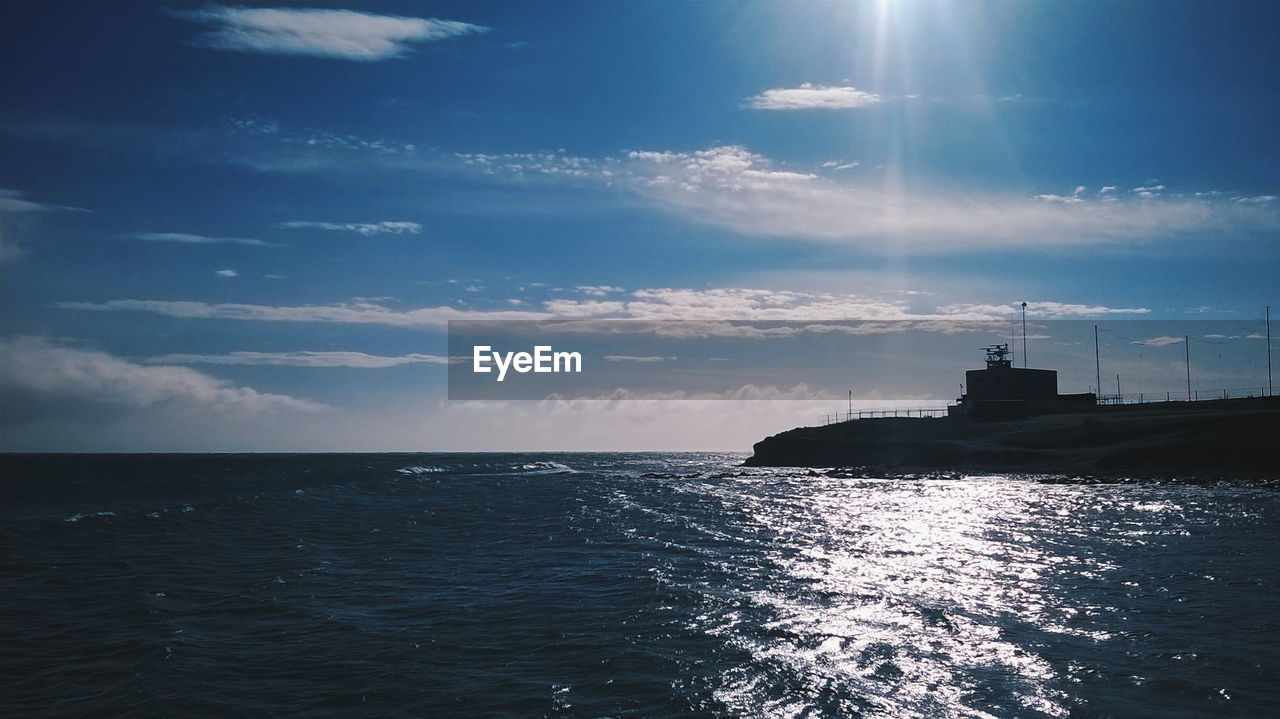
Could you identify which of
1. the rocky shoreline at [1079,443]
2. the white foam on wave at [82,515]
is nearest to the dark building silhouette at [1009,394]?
the rocky shoreline at [1079,443]

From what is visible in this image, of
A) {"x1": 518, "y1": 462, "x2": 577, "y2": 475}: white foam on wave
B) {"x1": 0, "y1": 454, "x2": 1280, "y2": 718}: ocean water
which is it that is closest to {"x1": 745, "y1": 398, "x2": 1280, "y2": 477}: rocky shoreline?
{"x1": 0, "y1": 454, "x2": 1280, "y2": 718}: ocean water

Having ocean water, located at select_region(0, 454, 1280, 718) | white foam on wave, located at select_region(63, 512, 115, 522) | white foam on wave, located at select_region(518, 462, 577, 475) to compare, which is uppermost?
ocean water, located at select_region(0, 454, 1280, 718)

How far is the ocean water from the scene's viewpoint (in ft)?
40.5

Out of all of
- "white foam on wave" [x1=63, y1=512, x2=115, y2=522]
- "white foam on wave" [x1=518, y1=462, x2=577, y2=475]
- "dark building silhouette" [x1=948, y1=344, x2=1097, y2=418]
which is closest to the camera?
"white foam on wave" [x1=63, y1=512, x2=115, y2=522]

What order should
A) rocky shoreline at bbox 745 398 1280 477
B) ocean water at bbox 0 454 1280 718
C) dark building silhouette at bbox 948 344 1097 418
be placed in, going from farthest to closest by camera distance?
dark building silhouette at bbox 948 344 1097 418, rocky shoreline at bbox 745 398 1280 477, ocean water at bbox 0 454 1280 718

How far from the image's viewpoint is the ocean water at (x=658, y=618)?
12359 millimetres

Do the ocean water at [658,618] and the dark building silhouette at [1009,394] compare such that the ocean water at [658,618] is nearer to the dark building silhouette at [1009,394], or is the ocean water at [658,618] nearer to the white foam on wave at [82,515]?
the white foam on wave at [82,515]

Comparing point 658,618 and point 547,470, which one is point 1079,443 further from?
point 547,470

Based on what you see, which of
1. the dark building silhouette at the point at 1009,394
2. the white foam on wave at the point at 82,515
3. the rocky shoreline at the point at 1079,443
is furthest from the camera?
the dark building silhouette at the point at 1009,394

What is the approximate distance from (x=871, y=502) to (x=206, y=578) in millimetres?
35734

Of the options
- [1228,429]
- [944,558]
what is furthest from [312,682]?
[1228,429]

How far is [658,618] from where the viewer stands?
17.8 m

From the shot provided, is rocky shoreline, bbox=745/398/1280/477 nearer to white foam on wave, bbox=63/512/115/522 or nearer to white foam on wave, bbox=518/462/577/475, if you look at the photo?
white foam on wave, bbox=518/462/577/475

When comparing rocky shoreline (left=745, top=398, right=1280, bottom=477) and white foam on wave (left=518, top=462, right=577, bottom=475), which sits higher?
rocky shoreline (left=745, top=398, right=1280, bottom=477)
